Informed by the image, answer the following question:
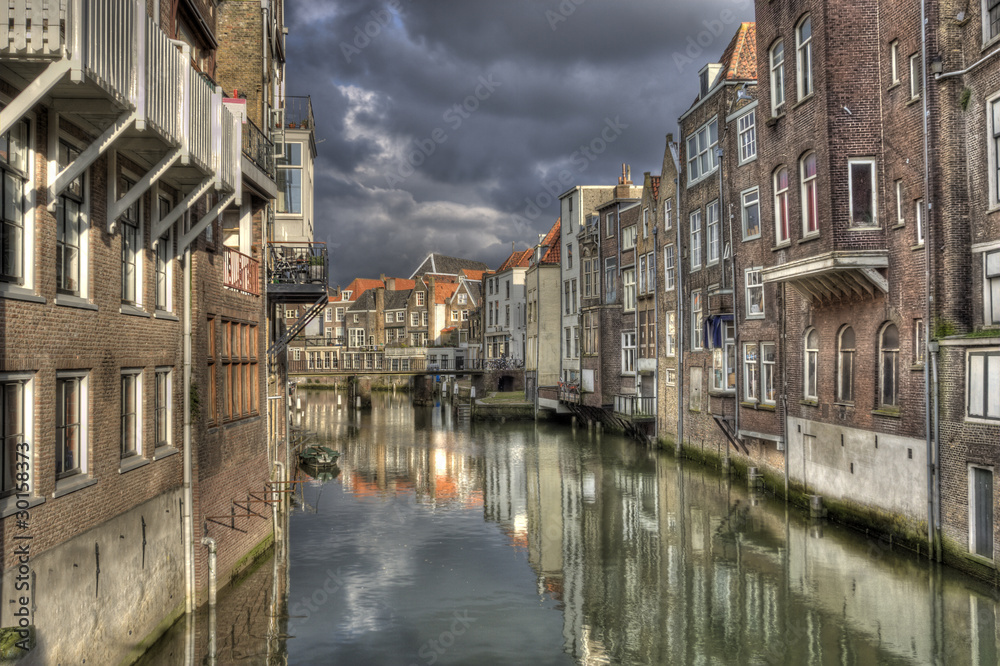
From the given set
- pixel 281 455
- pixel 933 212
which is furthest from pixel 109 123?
pixel 281 455

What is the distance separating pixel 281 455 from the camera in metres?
27.6

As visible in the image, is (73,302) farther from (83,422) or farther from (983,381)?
(983,381)

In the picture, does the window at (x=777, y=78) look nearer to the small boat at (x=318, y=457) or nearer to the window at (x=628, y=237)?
the window at (x=628, y=237)

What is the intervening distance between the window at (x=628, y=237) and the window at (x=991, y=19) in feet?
99.9

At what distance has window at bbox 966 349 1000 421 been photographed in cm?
1606

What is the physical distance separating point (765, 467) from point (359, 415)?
155 ft

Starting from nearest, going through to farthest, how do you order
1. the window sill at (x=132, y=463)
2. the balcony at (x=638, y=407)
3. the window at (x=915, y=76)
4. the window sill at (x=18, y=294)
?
the window sill at (x=18, y=294) < the window sill at (x=132, y=463) < the window at (x=915, y=76) < the balcony at (x=638, y=407)

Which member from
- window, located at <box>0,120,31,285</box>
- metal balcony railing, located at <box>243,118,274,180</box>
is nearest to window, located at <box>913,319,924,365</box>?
metal balcony railing, located at <box>243,118,274,180</box>

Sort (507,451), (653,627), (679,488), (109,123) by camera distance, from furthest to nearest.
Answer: (507,451) < (679,488) < (653,627) < (109,123)

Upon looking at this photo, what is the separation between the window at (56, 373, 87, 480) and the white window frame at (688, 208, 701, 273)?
1156 inches

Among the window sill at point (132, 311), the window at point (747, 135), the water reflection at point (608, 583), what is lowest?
the water reflection at point (608, 583)

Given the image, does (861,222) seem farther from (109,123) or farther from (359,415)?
(359,415)

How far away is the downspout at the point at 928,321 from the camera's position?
18.1 meters

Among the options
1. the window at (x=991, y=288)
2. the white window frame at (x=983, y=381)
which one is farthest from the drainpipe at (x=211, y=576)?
the window at (x=991, y=288)
